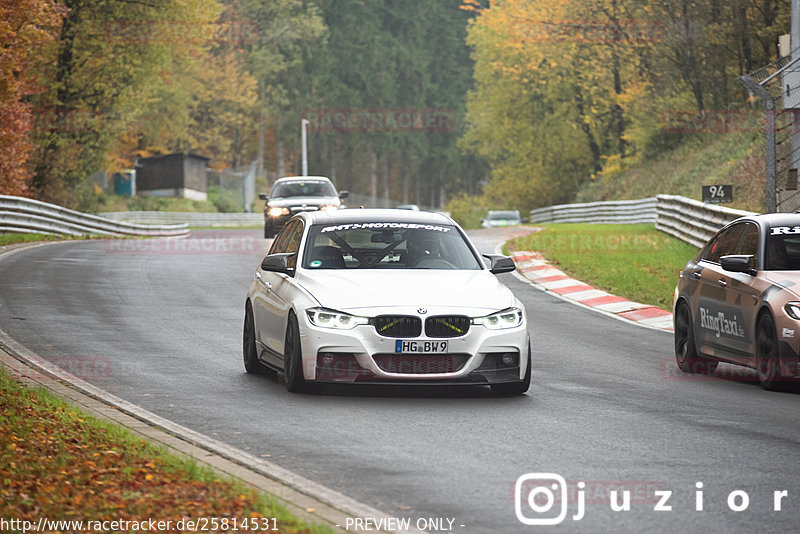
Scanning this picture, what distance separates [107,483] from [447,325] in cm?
429

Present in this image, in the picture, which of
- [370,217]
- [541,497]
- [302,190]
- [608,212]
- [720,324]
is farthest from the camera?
[608,212]

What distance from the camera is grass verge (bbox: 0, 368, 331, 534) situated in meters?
6.25

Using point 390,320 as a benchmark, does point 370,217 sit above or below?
above

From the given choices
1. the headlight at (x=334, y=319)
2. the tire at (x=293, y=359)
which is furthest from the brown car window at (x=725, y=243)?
the tire at (x=293, y=359)

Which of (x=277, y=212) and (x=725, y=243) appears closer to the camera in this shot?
(x=725, y=243)

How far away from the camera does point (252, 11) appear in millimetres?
95688

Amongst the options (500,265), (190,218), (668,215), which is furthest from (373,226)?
(190,218)

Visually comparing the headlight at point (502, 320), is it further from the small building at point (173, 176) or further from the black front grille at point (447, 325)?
the small building at point (173, 176)

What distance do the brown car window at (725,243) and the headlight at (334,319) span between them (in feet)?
14.5

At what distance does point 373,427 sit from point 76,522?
11.8 feet

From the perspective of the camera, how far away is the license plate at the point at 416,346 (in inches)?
417

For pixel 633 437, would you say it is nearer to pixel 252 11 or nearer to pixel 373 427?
pixel 373 427

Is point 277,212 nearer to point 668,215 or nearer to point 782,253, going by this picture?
point 668,215

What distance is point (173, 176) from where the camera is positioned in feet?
237
